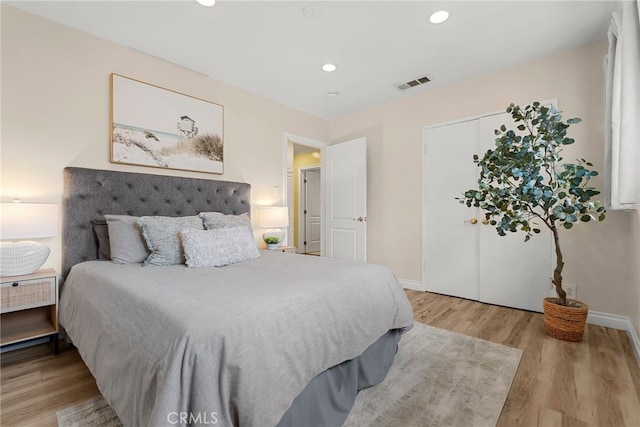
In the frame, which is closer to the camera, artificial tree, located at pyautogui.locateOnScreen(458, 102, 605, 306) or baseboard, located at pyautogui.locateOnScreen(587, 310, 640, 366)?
artificial tree, located at pyautogui.locateOnScreen(458, 102, 605, 306)

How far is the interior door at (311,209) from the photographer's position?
686 cm

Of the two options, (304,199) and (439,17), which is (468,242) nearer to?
(439,17)

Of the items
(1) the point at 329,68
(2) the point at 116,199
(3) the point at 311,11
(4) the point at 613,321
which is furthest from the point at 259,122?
(4) the point at 613,321

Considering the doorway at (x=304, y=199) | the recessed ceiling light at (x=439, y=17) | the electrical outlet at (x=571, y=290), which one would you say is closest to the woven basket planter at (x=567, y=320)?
the electrical outlet at (x=571, y=290)

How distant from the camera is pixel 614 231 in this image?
2.51 meters

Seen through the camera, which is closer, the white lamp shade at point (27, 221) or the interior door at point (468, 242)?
the white lamp shade at point (27, 221)

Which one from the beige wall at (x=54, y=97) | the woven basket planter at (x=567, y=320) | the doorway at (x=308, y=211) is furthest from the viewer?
the doorway at (x=308, y=211)

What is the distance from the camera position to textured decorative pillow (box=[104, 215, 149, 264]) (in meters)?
2.15

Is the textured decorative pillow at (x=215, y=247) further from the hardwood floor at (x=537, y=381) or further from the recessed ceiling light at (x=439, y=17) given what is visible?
the recessed ceiling light at (x=439, y=17)

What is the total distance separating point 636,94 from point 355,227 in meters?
2.98

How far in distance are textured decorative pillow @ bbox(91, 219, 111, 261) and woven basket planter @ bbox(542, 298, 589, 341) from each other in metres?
3.63

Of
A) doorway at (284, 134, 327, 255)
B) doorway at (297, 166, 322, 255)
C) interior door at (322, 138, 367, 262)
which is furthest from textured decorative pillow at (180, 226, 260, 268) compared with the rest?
doorway at (297, 166, 322, 255)

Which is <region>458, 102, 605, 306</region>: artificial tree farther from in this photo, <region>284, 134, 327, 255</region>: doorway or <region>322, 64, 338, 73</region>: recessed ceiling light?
<region>284, 134, 327, 255</region>: doorway

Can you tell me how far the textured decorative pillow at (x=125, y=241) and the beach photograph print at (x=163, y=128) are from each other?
662mm
